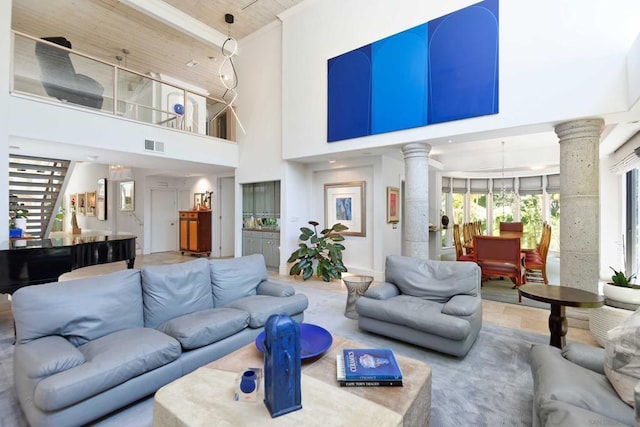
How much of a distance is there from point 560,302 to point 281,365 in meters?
2.46

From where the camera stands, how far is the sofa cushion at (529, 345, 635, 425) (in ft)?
4.41

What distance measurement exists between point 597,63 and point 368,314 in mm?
Result: 3661

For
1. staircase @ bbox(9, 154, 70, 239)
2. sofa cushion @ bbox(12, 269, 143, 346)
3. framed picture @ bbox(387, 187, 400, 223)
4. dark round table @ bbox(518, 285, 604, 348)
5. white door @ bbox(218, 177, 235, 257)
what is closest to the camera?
sofa cushion @ bbox(12, 269, 143, 346)

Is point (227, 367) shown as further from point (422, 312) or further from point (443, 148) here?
point (443, 148)

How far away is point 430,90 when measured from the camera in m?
4.27

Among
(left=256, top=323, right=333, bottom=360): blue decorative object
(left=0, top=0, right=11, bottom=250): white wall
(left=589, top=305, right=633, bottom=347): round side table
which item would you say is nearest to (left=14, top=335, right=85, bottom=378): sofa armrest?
(left=256, top=323, right=333, bottom=360): blue decorative object

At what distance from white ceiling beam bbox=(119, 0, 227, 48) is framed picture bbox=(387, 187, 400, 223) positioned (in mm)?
4974

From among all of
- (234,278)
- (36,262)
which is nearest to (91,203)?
(36,262)

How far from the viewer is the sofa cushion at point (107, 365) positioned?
63.0 inches

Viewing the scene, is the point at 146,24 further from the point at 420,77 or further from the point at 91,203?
the point at 91,203

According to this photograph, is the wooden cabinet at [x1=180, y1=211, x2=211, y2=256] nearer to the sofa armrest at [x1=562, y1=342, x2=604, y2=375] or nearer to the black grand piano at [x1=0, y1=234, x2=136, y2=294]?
the black grand piano at [x1=0, y1=234, x2=136, y2=294]

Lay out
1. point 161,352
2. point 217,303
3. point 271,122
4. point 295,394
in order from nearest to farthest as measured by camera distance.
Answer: point 295,394, point 161,352, point 217,303, point 271,122

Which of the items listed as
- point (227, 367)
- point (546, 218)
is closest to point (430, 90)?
point (227, 367)

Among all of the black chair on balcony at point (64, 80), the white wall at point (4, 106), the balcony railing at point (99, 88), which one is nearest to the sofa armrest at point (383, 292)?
the white wall at point (4, 106)
